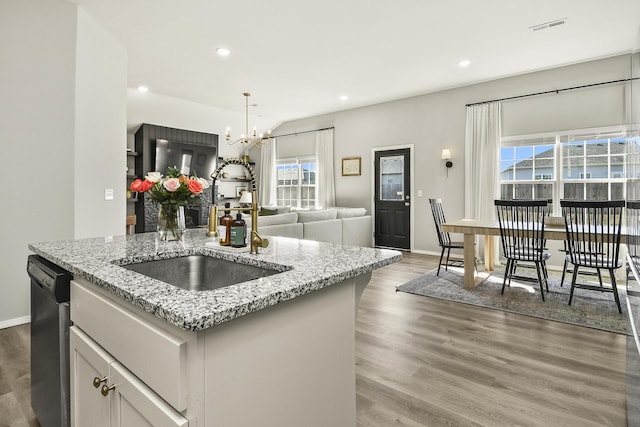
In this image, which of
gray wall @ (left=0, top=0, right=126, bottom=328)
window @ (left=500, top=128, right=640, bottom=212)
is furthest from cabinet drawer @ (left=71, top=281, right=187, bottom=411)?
window @ (left=500, top=128, right=640, bottom=212)

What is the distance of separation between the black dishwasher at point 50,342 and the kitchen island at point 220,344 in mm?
70

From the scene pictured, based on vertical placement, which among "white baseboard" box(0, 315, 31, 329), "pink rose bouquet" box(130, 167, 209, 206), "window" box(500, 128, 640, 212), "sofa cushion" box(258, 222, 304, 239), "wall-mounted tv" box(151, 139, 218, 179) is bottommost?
"white baseboard" box(0, 315, 31, 329)

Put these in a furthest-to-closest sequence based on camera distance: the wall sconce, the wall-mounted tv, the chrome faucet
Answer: the wall-mounted tv < the wall sconce < the chrome faucet

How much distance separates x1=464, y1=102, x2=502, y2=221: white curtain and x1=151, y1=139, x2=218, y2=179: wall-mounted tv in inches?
189

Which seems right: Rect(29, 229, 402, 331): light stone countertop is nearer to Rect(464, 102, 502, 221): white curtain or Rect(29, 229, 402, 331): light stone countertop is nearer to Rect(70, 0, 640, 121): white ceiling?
Rect(70, 0, 640, 121): white ceiling

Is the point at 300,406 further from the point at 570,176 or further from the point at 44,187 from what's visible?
the point at 570,176

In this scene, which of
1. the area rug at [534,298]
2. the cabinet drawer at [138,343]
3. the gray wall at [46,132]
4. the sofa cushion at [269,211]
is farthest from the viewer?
the sofa cushion at [269,211]

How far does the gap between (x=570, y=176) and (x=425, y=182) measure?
2.13 metres

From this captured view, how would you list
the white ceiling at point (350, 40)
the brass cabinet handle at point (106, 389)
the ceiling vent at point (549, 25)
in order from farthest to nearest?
1. the ceiling vent at point (549, 25)
2. the white ceiling at point (350, 40)
3. the brass cabinet handle at point (106, 389)

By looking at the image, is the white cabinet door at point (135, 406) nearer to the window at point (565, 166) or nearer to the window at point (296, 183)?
the window at point (565, 166)

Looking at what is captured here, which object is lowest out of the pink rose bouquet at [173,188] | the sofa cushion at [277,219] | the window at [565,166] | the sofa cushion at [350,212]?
the sofa cushion at [277,219]

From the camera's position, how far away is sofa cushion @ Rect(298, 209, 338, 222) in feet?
17.5

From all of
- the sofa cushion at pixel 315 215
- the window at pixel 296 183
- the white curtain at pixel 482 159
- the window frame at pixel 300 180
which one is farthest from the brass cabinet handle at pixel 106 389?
the window at pixel 296 183

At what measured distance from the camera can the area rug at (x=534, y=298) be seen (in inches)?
119
